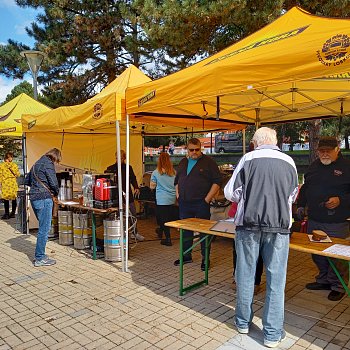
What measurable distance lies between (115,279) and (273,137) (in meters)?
2.86

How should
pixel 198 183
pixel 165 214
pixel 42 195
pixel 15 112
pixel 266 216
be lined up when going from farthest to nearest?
1. pixel 15 112
2. pixel 165 214
3. pixel 42 195
4. pixel 198 183
5. pixel 266 216

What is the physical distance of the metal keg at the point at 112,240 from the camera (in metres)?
5.15

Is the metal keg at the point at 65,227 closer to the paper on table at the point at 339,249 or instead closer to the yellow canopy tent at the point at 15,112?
the yellow canopy tent at the point at 15,112

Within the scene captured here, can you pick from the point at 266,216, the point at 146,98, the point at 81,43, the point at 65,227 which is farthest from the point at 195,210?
the point at 81,43

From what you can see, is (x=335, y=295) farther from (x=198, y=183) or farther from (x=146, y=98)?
(x=146, y=98)

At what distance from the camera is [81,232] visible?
19.3 ft

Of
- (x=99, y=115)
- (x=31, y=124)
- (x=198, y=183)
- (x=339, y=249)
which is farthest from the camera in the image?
(x=31, y=124)

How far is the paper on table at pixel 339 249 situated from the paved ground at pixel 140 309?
78cm

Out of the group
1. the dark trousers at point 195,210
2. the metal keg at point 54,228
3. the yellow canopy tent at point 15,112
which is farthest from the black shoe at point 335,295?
the yellow canopy tent at point 15,112

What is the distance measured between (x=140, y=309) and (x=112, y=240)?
1.69 m

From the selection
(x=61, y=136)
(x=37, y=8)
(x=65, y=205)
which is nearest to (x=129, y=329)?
(x=65, y=205)

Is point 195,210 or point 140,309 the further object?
point 195,210

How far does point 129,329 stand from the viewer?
3.24 m

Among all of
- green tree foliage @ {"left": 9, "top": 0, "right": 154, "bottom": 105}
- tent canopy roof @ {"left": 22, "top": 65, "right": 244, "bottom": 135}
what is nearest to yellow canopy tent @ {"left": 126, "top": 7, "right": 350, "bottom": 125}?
tent canopy roof @ {"left": 22, "top": 65, "right": 244, "bottom": 135}
